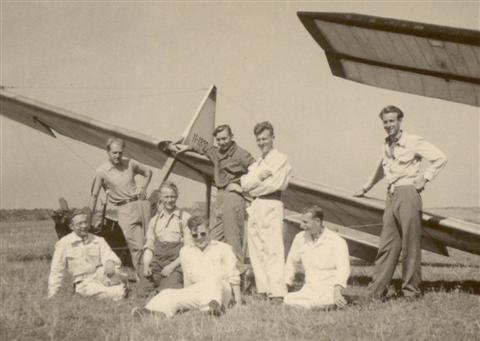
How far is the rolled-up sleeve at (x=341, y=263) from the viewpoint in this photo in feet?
18.9

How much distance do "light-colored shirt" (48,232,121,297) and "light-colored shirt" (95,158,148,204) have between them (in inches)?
43.7

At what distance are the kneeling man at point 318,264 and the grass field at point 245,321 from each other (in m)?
0.27

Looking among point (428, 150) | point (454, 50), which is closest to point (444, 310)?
point (428, 150)

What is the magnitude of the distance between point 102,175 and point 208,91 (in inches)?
151

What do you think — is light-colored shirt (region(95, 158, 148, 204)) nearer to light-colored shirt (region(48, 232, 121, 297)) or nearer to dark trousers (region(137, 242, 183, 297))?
light-colored shirt (region(48, 232, 121, 297))

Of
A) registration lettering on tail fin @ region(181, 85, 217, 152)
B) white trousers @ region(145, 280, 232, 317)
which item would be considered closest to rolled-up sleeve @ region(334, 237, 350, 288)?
white trousers @ region(145, 280, 232, 317)

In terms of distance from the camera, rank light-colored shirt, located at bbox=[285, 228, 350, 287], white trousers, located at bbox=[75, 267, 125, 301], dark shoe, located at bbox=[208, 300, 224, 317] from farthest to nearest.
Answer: white trousers, located at bbox=[75, 267, 125, 301] < light-colored shirt, located at bbox=[285, 228, 350, 287] < dark shoe, located at bbox=[208, 300, 224, 317]

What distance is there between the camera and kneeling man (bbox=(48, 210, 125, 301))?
6.35m

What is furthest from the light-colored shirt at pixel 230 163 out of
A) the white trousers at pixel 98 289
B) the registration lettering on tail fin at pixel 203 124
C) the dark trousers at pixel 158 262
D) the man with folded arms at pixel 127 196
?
the registration lettering on tail fin at pixel 203 124

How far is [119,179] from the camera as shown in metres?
7.68

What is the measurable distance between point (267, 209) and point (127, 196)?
7.62ft

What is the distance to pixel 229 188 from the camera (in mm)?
6875

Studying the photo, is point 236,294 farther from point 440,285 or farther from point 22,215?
point 22,215

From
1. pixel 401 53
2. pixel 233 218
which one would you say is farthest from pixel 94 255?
pixel 401 53
